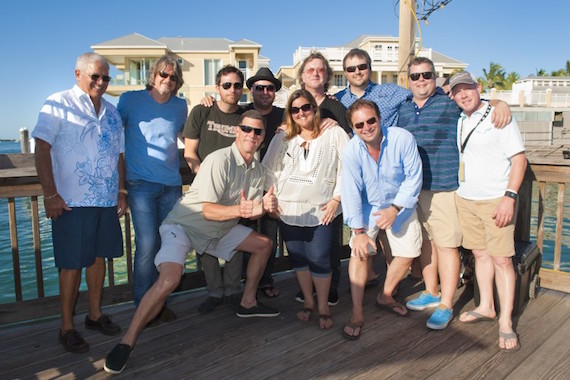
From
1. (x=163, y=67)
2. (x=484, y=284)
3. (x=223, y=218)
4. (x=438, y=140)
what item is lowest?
(x=484, y=284)

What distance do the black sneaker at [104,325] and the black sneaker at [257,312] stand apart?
92 centimetres

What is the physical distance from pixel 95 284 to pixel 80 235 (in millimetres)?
491

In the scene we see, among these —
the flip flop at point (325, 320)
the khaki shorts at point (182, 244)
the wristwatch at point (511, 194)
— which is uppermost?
the wristwatch at point (511, 194)

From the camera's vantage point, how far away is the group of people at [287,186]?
Result: 2838 millimetres

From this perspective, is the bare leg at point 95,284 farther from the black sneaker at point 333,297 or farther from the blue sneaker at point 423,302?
the blue sneaker at point 423,302

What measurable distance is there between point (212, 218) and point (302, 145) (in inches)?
34.4

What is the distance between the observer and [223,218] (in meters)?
2.97

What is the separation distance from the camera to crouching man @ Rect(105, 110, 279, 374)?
2844mm

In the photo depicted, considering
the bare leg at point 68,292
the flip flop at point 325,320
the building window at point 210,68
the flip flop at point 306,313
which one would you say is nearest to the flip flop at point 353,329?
the flip flop at point 325,320

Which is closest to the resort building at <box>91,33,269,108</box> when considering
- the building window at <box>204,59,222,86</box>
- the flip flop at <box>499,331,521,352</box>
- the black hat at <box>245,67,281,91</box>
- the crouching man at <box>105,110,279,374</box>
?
the building window at <box>204,59,222,86</box>

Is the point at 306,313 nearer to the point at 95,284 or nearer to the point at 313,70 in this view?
the point at 95,284

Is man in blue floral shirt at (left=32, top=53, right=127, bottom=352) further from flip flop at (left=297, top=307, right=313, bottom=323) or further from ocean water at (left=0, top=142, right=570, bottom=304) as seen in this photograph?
ocean water at (left=0, top=142, right=570, bottom=304)

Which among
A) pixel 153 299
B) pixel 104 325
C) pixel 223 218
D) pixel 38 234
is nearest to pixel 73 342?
pixel 104 325

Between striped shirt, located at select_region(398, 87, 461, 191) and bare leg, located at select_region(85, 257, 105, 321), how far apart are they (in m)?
2.52
